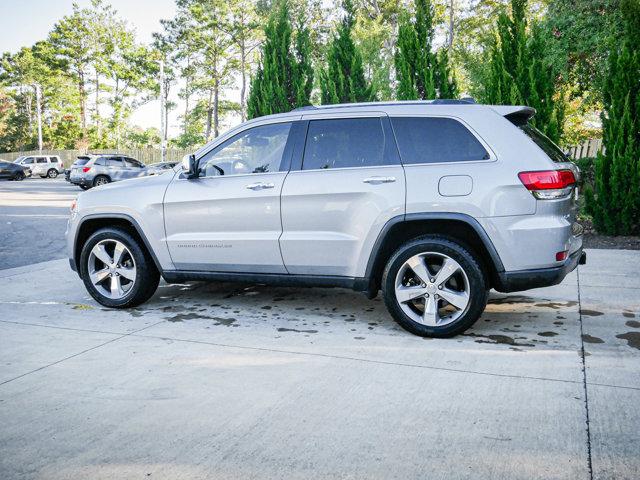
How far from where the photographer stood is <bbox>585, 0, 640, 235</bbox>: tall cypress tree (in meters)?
9.51

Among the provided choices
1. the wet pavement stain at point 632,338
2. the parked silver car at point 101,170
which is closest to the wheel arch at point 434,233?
the wet pavement stain at point 632,338

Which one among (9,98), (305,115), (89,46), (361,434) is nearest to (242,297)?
(305,115)

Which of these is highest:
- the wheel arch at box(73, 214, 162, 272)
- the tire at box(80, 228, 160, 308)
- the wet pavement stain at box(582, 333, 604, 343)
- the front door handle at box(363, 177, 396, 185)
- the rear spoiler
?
the rear spoiler

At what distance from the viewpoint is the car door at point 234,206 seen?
5.21 meters

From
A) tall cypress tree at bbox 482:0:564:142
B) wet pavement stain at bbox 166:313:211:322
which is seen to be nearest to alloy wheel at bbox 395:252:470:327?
wet pavement stain at bbox 166:313:211:322

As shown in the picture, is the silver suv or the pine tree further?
the pine tree

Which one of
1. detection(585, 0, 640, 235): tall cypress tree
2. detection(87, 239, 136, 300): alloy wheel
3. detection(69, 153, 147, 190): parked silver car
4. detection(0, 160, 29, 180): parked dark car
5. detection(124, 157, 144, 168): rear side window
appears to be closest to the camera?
detection(87, 239, 136, 300): alloy wheel

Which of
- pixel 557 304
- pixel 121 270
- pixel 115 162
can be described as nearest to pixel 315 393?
pixel 121 270

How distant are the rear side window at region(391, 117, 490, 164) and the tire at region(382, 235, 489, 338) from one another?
0.67 metres

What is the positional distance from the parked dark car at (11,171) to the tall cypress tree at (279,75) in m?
28.5

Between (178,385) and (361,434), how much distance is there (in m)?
1.34

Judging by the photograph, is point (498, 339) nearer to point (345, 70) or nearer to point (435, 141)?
point (435, 141)

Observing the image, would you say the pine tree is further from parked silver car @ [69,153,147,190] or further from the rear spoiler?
parked silver car @ [69,153,147,190]

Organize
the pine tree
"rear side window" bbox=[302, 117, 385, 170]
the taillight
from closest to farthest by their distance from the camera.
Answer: the taillight → "rear side window" bbox=[302, 117, 385, 170] → the pine tree
